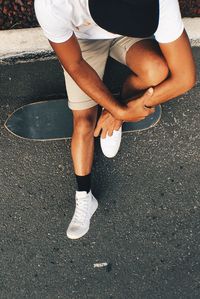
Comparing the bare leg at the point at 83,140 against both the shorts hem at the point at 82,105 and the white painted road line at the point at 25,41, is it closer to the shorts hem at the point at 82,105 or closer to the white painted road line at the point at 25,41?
the shorts hem at the point at 82,105

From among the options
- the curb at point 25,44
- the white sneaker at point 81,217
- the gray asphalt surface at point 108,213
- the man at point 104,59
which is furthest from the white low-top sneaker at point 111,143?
the curb at point 25,44

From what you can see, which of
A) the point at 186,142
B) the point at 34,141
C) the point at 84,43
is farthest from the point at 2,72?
the point at 186,142

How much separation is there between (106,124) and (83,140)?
205 millimetres

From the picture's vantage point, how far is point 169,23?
2465 millimetres

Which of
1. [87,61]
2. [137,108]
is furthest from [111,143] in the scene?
[87,61]

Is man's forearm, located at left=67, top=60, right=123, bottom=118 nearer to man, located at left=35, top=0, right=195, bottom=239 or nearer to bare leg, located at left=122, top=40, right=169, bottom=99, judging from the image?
man, located at left=35, top=0, right=195, bottom=239

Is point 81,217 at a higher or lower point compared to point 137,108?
lower

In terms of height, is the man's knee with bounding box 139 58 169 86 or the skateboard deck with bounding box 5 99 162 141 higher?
the man's knee with bounding box 139 58 169 86

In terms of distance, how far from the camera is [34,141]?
3338mm

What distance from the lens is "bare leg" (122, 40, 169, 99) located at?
111 inches

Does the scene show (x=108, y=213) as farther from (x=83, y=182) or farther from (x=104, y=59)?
(x=104, y=59)

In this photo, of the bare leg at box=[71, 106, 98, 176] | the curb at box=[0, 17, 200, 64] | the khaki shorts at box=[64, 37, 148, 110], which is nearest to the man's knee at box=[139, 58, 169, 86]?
the khaki shorts at box=[64, 37, 148, 110]

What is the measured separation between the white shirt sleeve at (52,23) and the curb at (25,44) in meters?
0.94

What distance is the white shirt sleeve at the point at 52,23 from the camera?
2330mm
